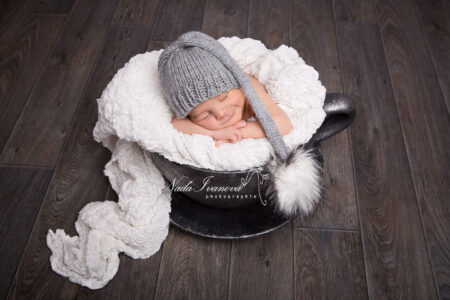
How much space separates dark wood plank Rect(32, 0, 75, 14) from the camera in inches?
65.4

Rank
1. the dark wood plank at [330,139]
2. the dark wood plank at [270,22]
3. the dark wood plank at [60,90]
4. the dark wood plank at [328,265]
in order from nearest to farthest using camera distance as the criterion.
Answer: the dark wood plank at [328,265], the dark wood plank at [330,139], the dark wood plank at [60,90], the dark wood plank at [270,22]

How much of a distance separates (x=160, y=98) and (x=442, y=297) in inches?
36.1

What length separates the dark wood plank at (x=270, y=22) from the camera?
150 centimetres

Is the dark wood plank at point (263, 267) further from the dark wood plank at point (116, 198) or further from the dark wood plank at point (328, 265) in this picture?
the dark wood plank at point (116, 198)

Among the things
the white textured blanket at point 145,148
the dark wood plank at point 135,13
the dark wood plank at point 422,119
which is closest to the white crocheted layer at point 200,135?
the white textured blanket at point 145,148

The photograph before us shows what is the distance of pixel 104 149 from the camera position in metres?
1.23

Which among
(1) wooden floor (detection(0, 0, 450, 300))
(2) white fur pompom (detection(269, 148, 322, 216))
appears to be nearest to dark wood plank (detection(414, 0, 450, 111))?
(1) wooden floor (detection(0, 0, 450, 300))

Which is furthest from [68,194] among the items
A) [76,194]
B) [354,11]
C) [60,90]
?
[354,11]

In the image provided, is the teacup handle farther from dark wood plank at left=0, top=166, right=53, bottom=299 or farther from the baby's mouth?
dark wood plank at left=0, top=166, right=53, bottom=299

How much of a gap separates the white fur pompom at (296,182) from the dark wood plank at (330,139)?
0.27m

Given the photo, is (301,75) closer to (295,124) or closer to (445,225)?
(295,124)

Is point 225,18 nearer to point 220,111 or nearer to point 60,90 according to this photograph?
point 60,90

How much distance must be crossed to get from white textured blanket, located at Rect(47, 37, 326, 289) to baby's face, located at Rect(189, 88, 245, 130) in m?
0.06

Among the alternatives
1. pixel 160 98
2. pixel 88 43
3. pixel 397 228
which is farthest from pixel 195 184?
pixel 88 43
